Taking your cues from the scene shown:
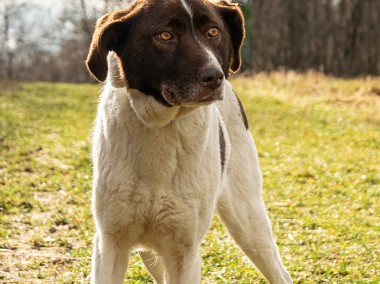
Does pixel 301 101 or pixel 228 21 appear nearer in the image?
pixel 228 21

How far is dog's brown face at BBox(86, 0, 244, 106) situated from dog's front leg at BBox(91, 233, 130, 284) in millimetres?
809

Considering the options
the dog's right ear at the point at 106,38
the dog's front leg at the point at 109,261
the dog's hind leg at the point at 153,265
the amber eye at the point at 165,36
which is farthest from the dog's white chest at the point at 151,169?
the dog's hind leg at the point at 153,265

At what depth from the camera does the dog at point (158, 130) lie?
3.48 metres

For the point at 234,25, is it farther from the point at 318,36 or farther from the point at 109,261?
the point at 318,36

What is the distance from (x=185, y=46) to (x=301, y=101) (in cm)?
1357

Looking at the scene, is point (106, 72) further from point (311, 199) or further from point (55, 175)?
point (55, 175)

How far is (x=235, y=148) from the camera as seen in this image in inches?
178

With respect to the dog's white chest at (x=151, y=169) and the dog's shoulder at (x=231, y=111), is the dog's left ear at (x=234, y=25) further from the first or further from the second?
the dog's white chest at (x=151, y=169)

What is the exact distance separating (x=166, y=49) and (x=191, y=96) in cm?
27

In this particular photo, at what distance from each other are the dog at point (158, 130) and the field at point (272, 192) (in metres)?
1.94

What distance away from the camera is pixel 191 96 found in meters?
3.41

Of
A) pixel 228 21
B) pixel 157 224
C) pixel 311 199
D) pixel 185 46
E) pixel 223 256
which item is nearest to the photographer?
pixel 185 46

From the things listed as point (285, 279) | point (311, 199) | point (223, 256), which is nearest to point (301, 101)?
point (311, 199)

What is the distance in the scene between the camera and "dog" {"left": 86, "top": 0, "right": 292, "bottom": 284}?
11.4 ft
